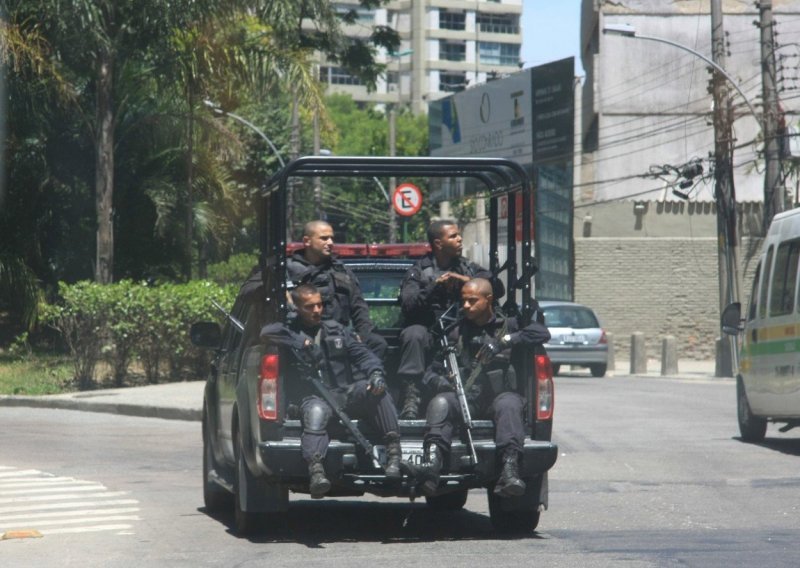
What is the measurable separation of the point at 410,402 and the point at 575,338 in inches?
925

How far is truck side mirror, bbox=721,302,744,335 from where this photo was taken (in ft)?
52.5

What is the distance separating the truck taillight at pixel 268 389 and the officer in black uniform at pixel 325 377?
0.11 meters

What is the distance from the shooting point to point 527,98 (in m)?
57.0

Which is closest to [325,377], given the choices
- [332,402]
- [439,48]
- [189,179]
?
[332,402]

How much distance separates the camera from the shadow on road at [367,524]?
926 centimetres

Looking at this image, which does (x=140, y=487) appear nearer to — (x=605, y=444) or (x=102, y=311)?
(x=605, y=444)

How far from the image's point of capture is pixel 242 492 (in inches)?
362

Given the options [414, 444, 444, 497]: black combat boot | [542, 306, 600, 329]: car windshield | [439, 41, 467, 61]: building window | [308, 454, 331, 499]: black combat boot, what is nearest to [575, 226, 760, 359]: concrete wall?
[542, 306, 600, 329]: car windshield

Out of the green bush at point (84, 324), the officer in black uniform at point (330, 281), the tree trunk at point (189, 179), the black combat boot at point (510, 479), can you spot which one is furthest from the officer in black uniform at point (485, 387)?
the tree trunk at point (189, 179)

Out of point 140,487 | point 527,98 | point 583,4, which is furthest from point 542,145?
point 140,487

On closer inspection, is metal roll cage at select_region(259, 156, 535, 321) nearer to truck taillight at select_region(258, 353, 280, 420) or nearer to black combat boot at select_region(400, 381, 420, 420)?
truck taillight at select_region(258, 353, 280, 420)

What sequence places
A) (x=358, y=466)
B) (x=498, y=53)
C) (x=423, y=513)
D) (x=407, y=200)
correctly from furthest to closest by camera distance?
1. (x=498, y=53)
2. (x=407, y=200)
3. (x=423, y=513)
4. (x=358, y=466)

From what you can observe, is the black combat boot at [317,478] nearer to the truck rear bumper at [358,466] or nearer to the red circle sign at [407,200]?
the truck rear bumper at [358,466]

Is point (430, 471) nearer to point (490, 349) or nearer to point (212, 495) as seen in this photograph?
point (490, 349)
